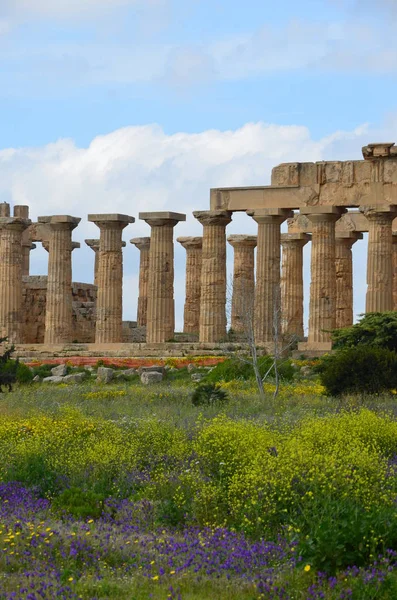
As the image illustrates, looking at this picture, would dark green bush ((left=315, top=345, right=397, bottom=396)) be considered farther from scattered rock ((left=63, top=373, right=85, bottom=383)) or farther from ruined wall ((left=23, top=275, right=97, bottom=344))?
ruined wall ((left=23, top=275, right=97, bottom=344))

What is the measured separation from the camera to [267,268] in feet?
159

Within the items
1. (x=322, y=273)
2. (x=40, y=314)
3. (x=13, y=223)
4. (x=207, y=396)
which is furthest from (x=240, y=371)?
(x=40, y=314)

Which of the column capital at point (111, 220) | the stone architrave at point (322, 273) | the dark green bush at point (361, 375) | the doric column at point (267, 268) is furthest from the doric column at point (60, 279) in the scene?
the dark green bush at point (361, 375)

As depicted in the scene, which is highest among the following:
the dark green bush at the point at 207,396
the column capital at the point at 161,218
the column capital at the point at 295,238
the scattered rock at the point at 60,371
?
the column capital at the point at 161,218

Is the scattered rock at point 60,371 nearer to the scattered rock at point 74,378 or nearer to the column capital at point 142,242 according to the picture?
the scattered rock at point 74,378

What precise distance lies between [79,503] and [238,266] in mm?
41654

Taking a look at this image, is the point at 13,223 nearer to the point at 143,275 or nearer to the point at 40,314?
the point at 40,314

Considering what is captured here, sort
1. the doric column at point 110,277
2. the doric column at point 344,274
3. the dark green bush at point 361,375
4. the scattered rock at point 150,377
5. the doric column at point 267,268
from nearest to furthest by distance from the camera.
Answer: the dark green bush at point 361,375 < the scattered rock at point 150,377 < the doric column at point 267,268 < the doric column at point 110,277 < the doric column at point 344,274

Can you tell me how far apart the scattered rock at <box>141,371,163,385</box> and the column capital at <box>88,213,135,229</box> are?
46.3ft

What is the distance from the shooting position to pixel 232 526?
15.3 m

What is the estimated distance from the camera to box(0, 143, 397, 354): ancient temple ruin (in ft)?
151

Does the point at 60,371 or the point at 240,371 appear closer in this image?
the point at 240,371

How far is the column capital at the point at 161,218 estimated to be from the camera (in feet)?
168

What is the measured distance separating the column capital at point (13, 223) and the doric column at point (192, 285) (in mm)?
7872
